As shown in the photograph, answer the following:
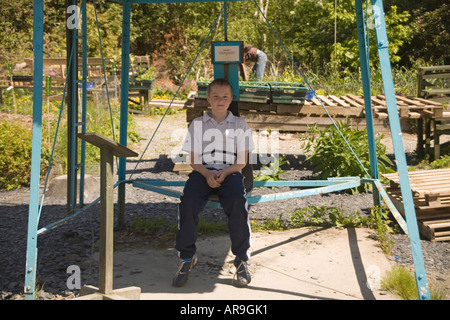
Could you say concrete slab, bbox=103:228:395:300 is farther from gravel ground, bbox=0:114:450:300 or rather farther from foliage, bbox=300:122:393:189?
foliage, bbox=300:122:393:189

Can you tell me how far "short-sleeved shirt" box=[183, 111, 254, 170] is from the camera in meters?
4.73

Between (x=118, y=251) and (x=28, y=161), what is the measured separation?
114 inches

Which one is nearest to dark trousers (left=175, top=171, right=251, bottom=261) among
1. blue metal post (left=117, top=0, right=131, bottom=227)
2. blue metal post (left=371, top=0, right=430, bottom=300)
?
blue metal post (left=371, top=0, right=430, bottom=300)

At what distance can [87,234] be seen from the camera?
18.7ft

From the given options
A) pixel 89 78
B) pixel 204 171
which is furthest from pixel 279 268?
pixel 89 78

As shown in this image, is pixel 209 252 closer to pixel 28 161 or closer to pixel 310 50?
pixel 28 161

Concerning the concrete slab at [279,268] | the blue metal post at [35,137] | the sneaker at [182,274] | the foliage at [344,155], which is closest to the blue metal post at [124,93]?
the concrete slab at [279,268]

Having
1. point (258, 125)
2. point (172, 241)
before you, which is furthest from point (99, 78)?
point (172, 241)

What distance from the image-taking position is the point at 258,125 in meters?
9.20

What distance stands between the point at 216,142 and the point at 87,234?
1.73 m

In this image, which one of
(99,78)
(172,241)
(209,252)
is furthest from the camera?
(99,78)

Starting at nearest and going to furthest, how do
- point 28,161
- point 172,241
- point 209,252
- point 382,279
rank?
point 382,279 → point 209,252 → point 172,241 → point 28,161

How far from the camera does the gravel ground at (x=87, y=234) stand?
454 centimetres

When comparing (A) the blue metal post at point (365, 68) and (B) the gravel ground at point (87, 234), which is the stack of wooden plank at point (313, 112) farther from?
(A) the blue metal post at point (365, 68)
